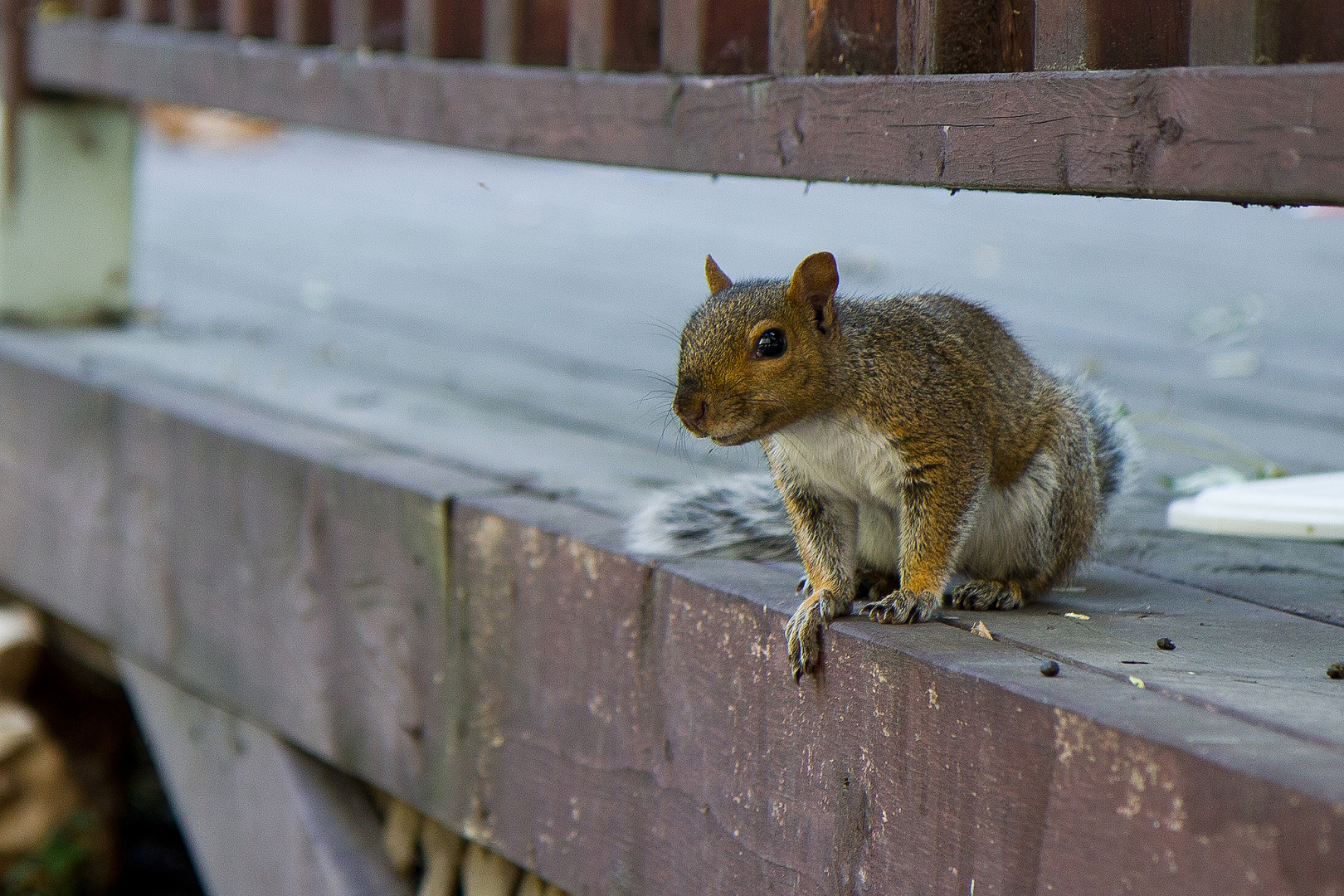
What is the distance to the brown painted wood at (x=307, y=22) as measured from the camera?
11.7ft

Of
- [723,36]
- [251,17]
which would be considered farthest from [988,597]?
[251,17]

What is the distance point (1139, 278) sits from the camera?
5914mm

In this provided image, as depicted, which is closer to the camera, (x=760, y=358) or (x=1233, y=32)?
(x=1233, y=32)

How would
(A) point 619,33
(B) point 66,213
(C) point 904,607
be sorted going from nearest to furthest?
(C) point 904,607
(A) point 619,33
(B) point 66,213

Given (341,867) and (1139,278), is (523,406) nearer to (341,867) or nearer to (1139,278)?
(341,867)

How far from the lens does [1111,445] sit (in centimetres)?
233

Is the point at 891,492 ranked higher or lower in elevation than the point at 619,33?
lower

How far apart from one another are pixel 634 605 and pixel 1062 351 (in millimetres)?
2300

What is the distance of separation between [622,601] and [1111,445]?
2.48 feet

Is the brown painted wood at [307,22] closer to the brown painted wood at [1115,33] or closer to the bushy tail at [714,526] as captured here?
the bushy tail at [714,526]

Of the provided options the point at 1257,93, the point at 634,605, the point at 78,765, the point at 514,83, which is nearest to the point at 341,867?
the point at 634,605

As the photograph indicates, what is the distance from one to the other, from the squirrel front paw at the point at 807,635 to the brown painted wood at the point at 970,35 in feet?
2.34

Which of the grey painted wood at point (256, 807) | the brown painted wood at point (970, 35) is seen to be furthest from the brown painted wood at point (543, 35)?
the grey painted wood at point (256, 807)

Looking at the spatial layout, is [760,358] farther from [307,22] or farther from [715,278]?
[307,22]
